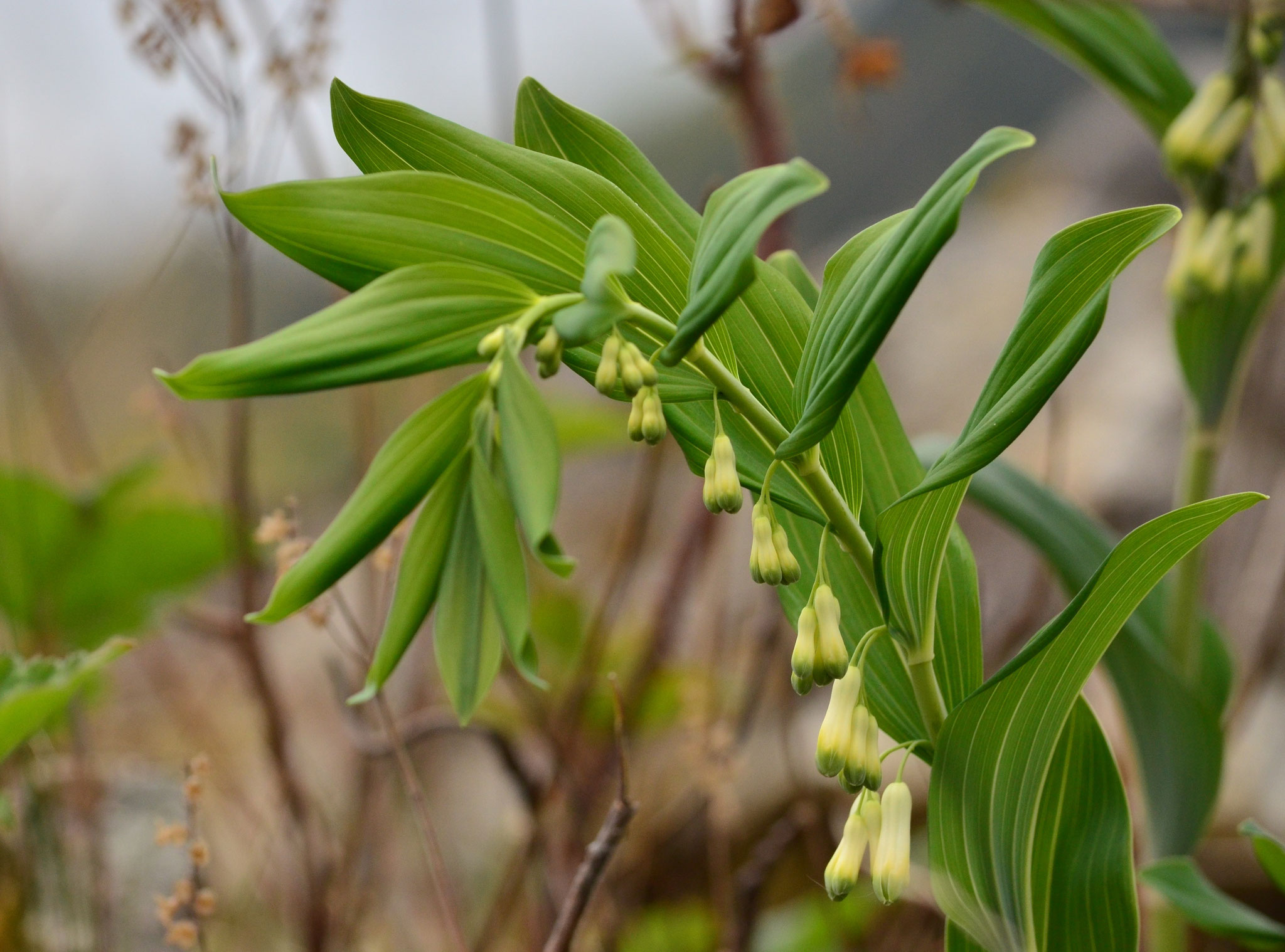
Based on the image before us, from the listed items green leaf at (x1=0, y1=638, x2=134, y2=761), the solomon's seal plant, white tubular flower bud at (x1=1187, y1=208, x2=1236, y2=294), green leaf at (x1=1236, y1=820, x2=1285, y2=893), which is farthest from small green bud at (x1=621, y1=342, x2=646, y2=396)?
white tubular flower bud at (x1=1187, y1=208, x2=1236, y2=294)

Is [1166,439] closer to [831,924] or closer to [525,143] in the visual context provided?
[831,924]

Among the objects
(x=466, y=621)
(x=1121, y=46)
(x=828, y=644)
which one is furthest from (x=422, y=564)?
(x=1121, y=46)

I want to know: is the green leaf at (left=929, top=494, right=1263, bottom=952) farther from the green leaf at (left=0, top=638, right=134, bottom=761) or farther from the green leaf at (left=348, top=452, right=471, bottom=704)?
the green leaf at (left=0, top=638, right=134, bottom=761)

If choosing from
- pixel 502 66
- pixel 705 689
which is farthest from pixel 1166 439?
pixel 502 66

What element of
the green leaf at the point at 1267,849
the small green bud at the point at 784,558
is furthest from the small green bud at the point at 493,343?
the green leaf at the point at 1267,849

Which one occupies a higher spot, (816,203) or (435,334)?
(816,203)

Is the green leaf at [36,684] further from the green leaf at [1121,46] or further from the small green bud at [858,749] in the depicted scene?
the green leaf at [1121,46]
